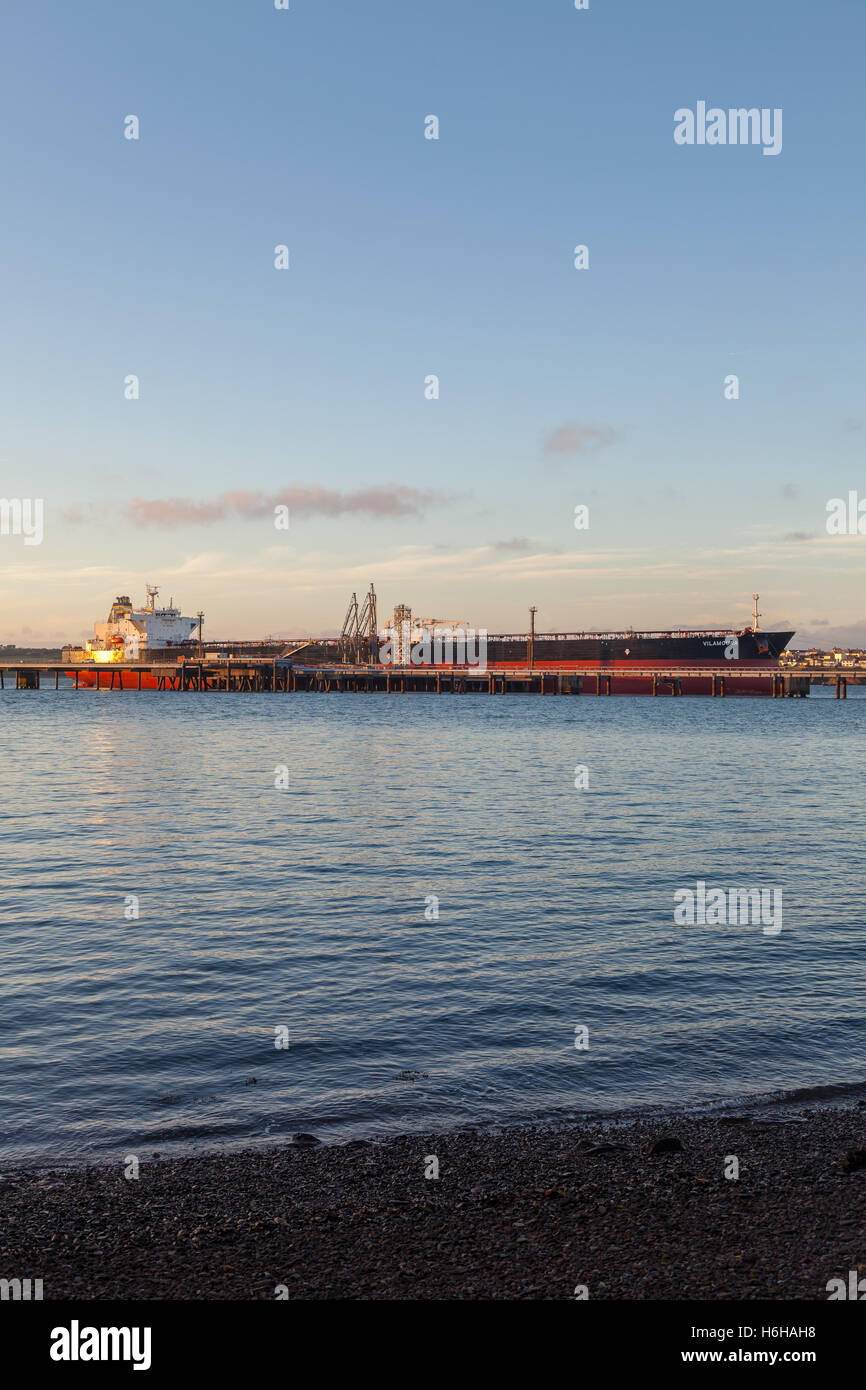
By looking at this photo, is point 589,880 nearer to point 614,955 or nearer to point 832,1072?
point 614,955

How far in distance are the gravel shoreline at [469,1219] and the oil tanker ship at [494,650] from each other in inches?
5312

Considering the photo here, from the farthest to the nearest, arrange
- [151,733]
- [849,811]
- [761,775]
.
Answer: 1. [151,733]
2. [761,775]
3. [849,811]

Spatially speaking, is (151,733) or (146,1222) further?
(151,733)

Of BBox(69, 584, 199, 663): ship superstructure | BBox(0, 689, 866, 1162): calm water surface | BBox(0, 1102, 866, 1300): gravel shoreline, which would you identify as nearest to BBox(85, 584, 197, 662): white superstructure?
BBox(69, 584, 199, 663): ship superstructure

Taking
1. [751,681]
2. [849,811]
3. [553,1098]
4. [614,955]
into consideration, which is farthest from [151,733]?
[751,681]

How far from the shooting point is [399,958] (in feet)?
52.6

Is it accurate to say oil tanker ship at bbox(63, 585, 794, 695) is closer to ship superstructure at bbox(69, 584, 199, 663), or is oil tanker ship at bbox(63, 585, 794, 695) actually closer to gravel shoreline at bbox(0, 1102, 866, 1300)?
ship superstructure at bbox(69, 584, 199, 663)

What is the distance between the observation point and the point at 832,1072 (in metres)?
11.2

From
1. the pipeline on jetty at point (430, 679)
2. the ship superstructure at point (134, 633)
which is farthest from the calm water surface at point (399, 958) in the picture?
the ship superstructure at point (134, 633)

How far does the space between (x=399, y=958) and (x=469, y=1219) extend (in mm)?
8786
